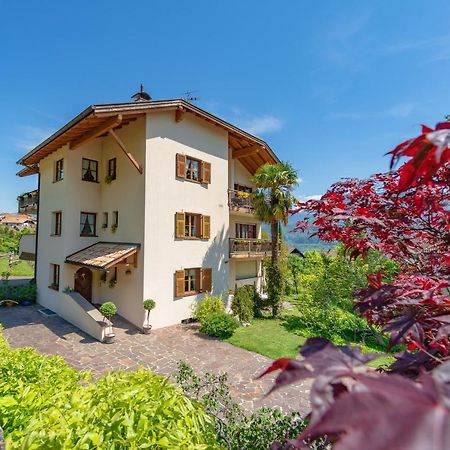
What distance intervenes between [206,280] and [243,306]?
8.49 ft

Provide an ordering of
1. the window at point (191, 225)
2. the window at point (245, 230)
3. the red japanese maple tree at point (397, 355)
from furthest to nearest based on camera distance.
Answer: the window at point (245, 230), the window at point (191, 225), the red japanese maple tree at point (397, 355)

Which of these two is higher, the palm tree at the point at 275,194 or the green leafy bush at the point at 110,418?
the palm tree at the point at 275,194

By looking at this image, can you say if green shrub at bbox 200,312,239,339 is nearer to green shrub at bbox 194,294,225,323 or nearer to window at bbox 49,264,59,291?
green shrub at bbox 194,294,225,323

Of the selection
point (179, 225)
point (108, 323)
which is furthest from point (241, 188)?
point (108, 323)

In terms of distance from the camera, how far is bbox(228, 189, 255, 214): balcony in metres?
18.5

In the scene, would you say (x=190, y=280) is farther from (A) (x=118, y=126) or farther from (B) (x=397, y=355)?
(B) (x=397, y=355)

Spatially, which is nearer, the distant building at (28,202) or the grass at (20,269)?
the distant building at (28,202)

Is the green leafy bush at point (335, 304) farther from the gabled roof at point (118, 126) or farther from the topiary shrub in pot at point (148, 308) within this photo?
the gabled roof at point (118, 126)

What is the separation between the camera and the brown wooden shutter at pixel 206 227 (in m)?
16.3

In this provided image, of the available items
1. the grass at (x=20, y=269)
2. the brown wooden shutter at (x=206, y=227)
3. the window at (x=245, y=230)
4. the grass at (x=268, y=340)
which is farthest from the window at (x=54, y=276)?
the grass at (x=20, y=269)

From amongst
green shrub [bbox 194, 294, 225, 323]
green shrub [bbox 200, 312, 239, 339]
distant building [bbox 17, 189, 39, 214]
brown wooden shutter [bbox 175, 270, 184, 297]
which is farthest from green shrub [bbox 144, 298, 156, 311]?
distant building [bbox 17, 189, 39, 214]

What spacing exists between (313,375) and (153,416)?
2.01m

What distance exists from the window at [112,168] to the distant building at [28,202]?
7190 mm

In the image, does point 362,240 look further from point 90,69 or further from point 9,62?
point 9,62
